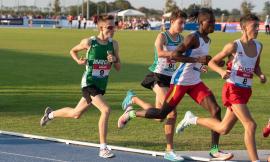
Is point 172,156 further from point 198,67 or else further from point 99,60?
point 99,60

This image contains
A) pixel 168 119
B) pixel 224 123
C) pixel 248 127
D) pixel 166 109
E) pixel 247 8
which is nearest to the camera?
pixel 248 127

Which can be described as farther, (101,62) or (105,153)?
(101,62)

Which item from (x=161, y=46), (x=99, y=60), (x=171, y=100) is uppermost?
(x=161, y=46)

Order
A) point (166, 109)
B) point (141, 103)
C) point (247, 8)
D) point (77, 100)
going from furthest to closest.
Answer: point (247, 8)
point (77, 100)
point (141, 103)
point (166, 109)

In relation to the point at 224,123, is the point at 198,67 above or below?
above

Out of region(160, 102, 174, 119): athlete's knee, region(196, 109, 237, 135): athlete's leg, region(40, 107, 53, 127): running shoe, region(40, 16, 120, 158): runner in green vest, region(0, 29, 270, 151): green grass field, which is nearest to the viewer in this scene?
region(196, 109, 237, 135): athlete's leg

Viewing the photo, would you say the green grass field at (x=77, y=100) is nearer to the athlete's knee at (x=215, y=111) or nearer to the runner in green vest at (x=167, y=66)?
the runner in green vest at (x=167, y=66)

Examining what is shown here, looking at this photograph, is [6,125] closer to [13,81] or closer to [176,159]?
[176,159]

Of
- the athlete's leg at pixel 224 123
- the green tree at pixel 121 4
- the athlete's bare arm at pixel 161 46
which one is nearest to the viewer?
the athlete's leg at pixel 224 123

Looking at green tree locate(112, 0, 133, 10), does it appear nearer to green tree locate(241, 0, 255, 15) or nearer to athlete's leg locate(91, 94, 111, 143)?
green tree locate(241, 0, 255, 15)

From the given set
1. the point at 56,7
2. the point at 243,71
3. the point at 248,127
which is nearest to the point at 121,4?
the point at 56,7

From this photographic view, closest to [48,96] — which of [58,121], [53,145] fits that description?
[58,121]

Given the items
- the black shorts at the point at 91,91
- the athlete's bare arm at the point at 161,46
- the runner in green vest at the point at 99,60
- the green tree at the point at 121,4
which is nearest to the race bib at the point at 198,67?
the athlete's bare arm at the point at 161,46

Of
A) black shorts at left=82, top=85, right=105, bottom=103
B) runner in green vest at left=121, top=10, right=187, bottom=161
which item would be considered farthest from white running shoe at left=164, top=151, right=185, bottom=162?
black shorts at left=82, top=85, right=105, bottom=103
